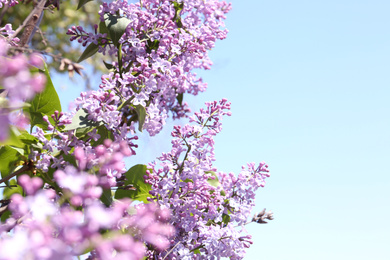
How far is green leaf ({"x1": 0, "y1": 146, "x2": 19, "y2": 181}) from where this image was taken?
1.41 metres

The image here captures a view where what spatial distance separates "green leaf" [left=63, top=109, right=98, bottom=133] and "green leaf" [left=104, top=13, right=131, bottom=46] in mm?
304

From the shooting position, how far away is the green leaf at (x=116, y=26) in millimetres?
1416

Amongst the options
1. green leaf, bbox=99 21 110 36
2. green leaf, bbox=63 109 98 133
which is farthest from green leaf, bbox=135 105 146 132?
green leaf, bbox=99 21 110 36

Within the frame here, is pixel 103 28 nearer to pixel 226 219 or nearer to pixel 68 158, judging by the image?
pixel 68 158

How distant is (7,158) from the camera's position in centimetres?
144

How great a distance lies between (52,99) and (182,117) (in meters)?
0.64

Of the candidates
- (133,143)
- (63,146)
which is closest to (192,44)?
(133,143)

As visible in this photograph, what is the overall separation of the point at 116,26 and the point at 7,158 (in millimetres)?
552

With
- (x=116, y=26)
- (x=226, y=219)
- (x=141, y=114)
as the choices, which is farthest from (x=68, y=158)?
(x=226, y=219)

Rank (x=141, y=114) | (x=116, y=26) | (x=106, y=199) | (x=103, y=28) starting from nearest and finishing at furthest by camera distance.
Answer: (x=106, y=199)
(x=141, y=114)
(x=116, y=26)
(x=103, y=28)

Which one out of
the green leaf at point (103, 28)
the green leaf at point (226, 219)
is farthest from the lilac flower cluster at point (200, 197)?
the green leaf at point (103, 28)

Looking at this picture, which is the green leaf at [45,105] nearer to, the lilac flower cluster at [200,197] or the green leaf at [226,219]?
the lilac flower cluster at [200,197]

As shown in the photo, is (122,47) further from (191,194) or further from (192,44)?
(191,194)

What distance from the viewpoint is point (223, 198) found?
150 cm
